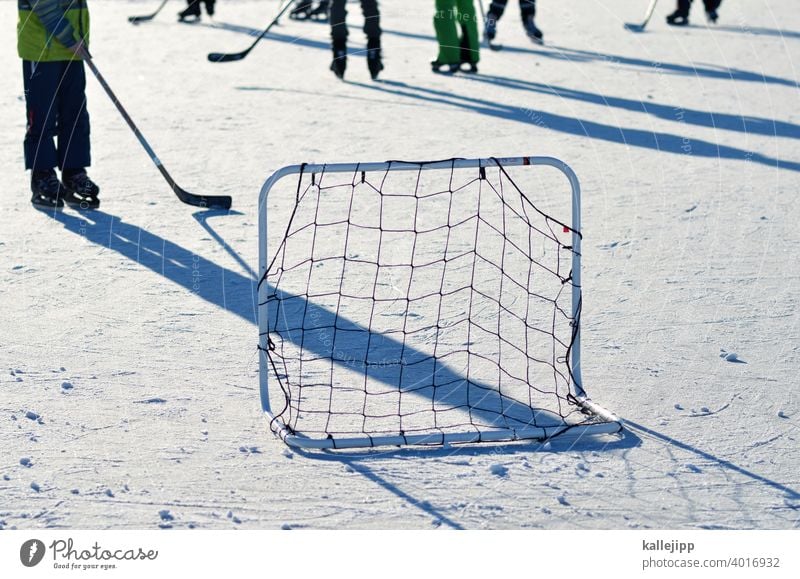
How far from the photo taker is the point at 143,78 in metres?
9.38

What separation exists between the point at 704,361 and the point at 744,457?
0.79 metres

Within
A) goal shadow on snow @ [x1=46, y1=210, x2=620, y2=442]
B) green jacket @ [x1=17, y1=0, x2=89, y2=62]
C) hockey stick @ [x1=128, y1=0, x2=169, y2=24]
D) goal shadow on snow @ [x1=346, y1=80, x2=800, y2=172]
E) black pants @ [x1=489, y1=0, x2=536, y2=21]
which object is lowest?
goal shadow on snow @ [x1=46, y1=210, x2=620, y2=442]

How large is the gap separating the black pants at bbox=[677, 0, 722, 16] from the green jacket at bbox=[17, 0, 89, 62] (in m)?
7.35

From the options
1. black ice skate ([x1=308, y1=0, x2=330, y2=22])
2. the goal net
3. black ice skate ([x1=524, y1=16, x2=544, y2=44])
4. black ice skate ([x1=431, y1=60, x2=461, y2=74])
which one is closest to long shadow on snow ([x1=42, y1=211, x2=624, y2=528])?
the goal net

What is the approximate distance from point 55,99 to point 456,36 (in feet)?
13.4

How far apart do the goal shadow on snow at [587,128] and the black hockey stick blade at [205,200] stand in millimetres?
2462

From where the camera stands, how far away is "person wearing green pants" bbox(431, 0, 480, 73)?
29.8 feet

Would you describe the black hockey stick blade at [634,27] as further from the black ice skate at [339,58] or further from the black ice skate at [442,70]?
the black ice skate at [339,58]

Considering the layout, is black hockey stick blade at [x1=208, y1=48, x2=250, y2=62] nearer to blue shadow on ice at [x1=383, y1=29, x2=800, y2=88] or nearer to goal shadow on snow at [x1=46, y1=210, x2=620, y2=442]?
blue shadow on ice at [x1=383, y1=29, x2=800, y2=88]

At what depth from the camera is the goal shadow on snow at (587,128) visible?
23.4ft

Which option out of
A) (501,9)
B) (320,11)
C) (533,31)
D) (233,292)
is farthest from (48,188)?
(320,11)

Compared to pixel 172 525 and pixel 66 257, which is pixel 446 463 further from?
pixel 66 257

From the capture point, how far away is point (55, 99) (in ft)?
19.2

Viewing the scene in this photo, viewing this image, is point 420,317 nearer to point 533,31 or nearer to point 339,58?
point 339,58
